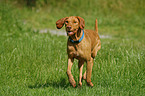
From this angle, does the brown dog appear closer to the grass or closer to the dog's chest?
the dog's chest

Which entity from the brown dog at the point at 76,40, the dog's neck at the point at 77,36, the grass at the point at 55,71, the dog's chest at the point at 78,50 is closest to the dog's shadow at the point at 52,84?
the grass at the point at 55,71

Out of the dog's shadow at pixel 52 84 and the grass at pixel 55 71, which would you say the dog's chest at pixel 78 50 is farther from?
the dog's shadow at pixel 52 84

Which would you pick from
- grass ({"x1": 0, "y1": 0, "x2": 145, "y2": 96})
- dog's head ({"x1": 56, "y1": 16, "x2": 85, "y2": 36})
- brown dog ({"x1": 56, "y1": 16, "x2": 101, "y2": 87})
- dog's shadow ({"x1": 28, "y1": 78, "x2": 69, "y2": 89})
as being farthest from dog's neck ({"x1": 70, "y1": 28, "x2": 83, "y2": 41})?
dog's shadow ({"x1": 28, "y1": 78, "x2": 69, "y2": 89})

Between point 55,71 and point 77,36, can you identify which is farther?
point 55,71

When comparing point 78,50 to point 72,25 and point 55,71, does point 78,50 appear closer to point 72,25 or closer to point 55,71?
point 72,25

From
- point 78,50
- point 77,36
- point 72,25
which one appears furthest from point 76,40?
point 72,25

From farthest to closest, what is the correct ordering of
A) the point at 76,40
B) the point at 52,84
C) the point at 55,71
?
the point at 55,71 < the point at 52,84 < the point at 76,40

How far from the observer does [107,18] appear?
16672 mm

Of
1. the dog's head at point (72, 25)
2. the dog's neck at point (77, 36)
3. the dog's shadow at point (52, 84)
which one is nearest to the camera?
the dog's head at point (72, 25)

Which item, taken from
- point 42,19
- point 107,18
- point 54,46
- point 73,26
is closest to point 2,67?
point 54,46

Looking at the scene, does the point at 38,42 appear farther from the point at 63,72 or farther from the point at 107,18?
A: the point at 107,18

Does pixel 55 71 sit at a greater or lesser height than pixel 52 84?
greater

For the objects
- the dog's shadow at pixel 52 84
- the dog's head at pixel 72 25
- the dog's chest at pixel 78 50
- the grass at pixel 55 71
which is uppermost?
the dog's head at pixel 72 25

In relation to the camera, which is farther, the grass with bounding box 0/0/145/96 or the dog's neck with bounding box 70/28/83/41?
the grass with bounding box 0/0/145/96
